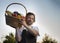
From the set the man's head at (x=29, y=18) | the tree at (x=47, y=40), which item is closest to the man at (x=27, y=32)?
the man's head at (x=29, y=18)

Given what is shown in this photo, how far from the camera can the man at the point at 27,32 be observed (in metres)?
2.32

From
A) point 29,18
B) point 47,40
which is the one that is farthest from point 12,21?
point 47,40

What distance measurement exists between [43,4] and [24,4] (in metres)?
0.25

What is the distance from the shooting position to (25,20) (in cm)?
237

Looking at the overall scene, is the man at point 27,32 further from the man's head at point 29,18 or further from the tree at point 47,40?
the tree at point 47,40

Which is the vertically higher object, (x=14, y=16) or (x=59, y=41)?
(x=14, y=16)

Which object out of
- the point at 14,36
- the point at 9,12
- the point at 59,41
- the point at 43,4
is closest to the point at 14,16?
the point at 9,12

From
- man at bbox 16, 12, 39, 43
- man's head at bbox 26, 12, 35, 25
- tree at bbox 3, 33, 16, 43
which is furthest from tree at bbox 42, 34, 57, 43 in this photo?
tree at bbox 3, 33, 16, 43

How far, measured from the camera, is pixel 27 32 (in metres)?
2.34

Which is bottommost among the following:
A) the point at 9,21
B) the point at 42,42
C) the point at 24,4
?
the point at 42,42

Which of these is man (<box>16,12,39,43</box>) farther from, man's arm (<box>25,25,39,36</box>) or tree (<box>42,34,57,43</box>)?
tree (<box>42,34,57,43</box>)

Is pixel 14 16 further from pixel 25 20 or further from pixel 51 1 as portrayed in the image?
pixel 51 1

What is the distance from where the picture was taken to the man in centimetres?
232

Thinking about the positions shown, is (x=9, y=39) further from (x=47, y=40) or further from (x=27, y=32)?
(x=47, y=40)
